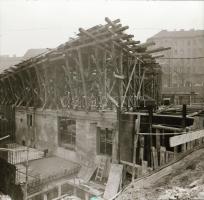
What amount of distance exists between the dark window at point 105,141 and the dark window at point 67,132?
2477 millimetres

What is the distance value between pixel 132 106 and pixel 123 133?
345 centimetres

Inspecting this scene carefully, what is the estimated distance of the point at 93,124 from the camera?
14359mm

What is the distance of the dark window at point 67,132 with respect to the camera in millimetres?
16094

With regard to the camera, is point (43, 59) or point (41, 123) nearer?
point (43, 59)

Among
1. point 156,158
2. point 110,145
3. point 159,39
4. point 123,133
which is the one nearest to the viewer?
point 156,158

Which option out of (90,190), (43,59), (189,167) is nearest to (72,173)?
(90,190)

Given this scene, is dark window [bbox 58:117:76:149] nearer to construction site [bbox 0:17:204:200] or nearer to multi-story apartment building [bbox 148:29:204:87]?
construction site [bbox 0:17:204:200]

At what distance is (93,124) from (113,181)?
3599 millimetres

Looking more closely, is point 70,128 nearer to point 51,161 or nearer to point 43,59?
point 51,161

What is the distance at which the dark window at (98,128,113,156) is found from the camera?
13.6 m

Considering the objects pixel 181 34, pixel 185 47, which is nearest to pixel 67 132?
pixel 185 47

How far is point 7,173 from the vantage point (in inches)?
543

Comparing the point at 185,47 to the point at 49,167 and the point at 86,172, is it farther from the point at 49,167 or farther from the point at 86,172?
the point at 49,167

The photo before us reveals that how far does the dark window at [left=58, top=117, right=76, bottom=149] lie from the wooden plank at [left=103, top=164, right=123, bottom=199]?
14.4ft
